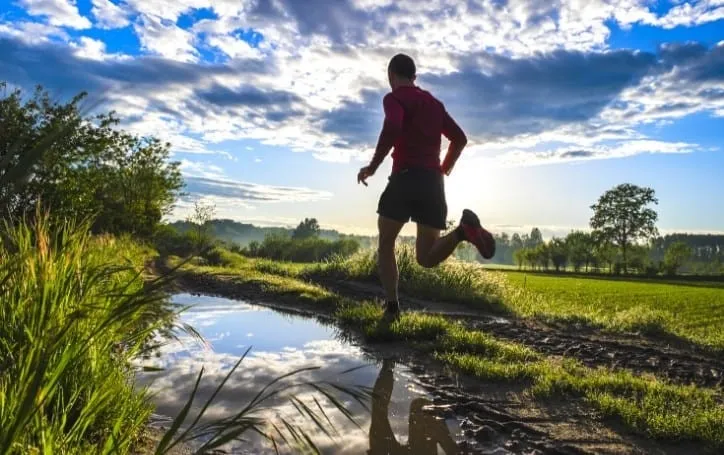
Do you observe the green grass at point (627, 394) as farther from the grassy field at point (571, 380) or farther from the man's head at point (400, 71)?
the man's head at point (400, 71)

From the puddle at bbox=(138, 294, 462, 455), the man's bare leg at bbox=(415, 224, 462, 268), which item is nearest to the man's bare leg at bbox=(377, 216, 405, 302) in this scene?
the man's bare leg at bbox=(415, 224, 462, 268)

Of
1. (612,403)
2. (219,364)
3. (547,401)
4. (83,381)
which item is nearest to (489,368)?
(547,401)

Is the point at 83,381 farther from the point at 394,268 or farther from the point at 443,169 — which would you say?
the point at 443,169

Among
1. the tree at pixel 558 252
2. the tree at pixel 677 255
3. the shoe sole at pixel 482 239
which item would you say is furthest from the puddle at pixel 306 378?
the tree at pixel 558 252

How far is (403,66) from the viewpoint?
19.1ft

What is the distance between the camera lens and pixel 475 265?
1398 centimetres

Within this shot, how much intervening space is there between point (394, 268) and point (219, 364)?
94.6 inches

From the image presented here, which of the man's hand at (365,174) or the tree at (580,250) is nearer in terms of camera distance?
the man's hand at (365,174)

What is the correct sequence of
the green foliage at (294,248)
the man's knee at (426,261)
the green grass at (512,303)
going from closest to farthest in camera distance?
the man's knee at (426,261)
the green grass at (512,303)
the green foliage at (294,248)

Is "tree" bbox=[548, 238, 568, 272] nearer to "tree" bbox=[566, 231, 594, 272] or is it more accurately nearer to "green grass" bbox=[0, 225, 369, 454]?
"tree" bbox=[566, 231, 594, 272]

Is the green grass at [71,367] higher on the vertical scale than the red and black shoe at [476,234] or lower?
lower

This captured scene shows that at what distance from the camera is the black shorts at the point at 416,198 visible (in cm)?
553

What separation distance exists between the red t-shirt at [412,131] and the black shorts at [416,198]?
11 cm

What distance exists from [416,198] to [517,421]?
287cm
